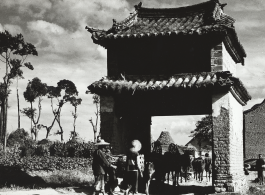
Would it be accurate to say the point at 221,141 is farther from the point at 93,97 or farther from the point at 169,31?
the point at 93,97

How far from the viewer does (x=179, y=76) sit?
14672 mm

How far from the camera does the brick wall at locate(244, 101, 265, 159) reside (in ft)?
133

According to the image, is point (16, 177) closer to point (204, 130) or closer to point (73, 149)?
point (73, 149)

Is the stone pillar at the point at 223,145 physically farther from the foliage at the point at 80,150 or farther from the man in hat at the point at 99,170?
the foliage at the point at 80,150

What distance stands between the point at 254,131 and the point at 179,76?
28.5 meters

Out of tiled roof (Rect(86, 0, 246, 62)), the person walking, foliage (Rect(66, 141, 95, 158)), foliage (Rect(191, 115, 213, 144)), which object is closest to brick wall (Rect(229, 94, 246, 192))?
tiled roof (Rect(86, 0, 246, 62))

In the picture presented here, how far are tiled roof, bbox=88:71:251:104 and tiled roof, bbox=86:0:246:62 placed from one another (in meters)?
1.43

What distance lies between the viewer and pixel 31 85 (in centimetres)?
4934

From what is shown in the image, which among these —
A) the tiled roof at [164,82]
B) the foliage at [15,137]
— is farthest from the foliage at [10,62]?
the tiled roof at [164,82]

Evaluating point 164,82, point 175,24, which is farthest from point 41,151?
point 164,82

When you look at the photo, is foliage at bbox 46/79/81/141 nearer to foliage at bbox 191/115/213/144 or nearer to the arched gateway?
foliage at bbox 191/115/213/144

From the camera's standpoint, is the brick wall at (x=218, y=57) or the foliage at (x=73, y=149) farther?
the foliage at (x=73, y=149)

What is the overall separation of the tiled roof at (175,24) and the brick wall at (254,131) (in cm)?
2410

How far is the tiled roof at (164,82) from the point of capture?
1365cm
